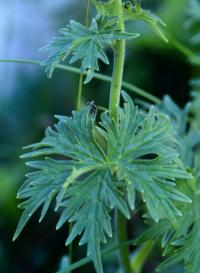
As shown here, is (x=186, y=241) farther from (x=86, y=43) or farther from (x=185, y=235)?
(x=86, y=43)

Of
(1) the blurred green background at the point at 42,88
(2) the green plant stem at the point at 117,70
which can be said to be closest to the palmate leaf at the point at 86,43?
(2) the green plant stem at the point at 117,70

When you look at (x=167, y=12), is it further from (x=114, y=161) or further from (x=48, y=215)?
(x=114, y=161)

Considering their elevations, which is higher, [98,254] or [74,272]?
[98,254]

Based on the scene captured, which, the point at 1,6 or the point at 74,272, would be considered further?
the point at 1,6

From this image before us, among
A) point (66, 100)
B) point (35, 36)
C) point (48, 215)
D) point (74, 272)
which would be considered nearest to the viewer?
point (74, 272)

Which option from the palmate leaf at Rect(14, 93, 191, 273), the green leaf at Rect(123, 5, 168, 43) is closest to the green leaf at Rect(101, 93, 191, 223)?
the palmate leaf at Rect(14, 93, 191, 273)

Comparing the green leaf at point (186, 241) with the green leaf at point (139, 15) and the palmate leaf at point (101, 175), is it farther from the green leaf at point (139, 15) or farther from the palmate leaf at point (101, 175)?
the green leaf at point (139, 15)

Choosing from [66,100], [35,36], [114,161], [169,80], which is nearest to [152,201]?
[114,161]
